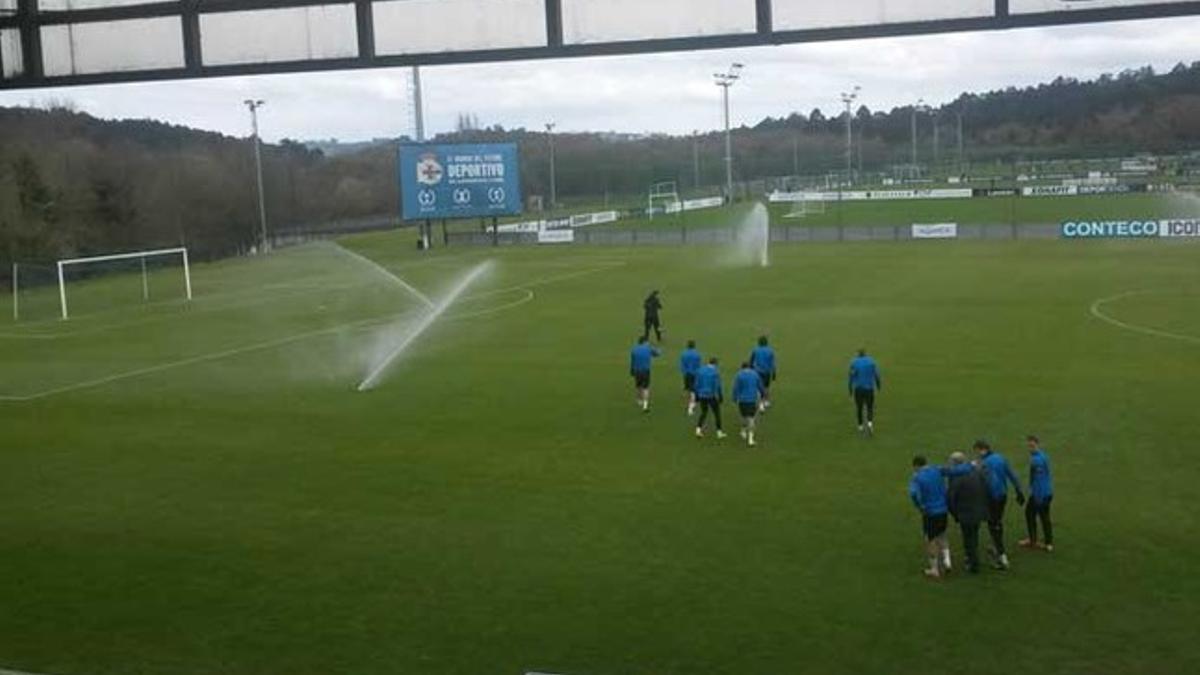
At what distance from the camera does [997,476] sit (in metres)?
13.6

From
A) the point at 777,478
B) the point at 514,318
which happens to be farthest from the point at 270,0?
the point at 514,318

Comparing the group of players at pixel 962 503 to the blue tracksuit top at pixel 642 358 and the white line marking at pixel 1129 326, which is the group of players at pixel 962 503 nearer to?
the blue tracksuit top at pixel 642 358

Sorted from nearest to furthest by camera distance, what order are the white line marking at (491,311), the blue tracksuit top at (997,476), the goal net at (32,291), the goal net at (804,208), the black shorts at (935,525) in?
the black shorts at (935,525) < the blue tracksuit top at (997,476) < the white line marking at (491,311) < the goal net at (32,291) < the goal net at (804,208)

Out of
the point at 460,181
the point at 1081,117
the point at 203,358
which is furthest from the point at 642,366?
the point at 1081,117

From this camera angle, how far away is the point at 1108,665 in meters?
10.6


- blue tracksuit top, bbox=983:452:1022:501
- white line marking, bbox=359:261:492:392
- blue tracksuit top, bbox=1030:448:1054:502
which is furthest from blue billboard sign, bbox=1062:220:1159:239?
blue tracksuit top, bbox=983:452:1022:501

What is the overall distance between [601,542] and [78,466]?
1046cm

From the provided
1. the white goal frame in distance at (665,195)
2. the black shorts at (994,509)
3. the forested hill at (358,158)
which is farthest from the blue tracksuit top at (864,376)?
the white goal frame in distance at (665,195)

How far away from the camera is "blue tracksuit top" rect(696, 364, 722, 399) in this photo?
20203mm

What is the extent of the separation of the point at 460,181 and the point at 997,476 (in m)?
62.3

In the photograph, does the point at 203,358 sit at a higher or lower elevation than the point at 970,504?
lower

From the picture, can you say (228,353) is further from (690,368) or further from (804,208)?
(804,208)

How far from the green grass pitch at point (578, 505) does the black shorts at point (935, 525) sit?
49cm

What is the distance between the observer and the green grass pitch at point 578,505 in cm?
1159
